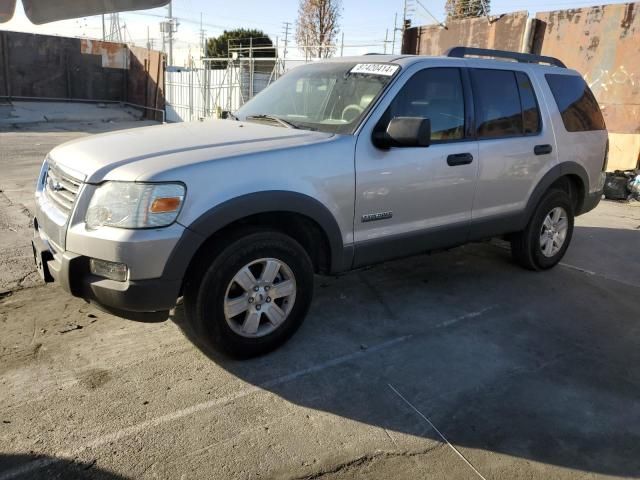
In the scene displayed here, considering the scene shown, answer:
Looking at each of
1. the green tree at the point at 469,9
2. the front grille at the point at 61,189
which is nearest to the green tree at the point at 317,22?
the green tree at the point at 469,9

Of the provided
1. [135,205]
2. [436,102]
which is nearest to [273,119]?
[436,102]

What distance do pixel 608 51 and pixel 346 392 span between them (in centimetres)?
965

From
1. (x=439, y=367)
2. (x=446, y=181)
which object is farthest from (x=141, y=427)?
(x=446, y=181)

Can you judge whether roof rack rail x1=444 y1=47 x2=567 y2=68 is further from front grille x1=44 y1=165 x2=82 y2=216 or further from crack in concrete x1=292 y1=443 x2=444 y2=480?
crack in concrete x1=292 y1=443 x2=444 y2=480

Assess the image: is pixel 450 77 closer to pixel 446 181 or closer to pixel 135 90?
pixel 446 181

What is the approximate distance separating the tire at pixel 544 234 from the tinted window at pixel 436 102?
1.45 m

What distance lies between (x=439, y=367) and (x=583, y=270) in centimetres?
294

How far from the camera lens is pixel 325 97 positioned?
4074 mm

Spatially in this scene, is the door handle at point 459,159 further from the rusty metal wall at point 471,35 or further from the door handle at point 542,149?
the rusty metal wall at point 471,35

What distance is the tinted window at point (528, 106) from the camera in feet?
15.7

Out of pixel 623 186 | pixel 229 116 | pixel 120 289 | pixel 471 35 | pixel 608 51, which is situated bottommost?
pixel 623 186

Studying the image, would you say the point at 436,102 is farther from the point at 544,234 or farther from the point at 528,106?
the point at 544,234

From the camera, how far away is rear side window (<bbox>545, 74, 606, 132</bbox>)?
202 inches

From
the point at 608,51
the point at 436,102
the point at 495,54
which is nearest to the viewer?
the point at 436,102
